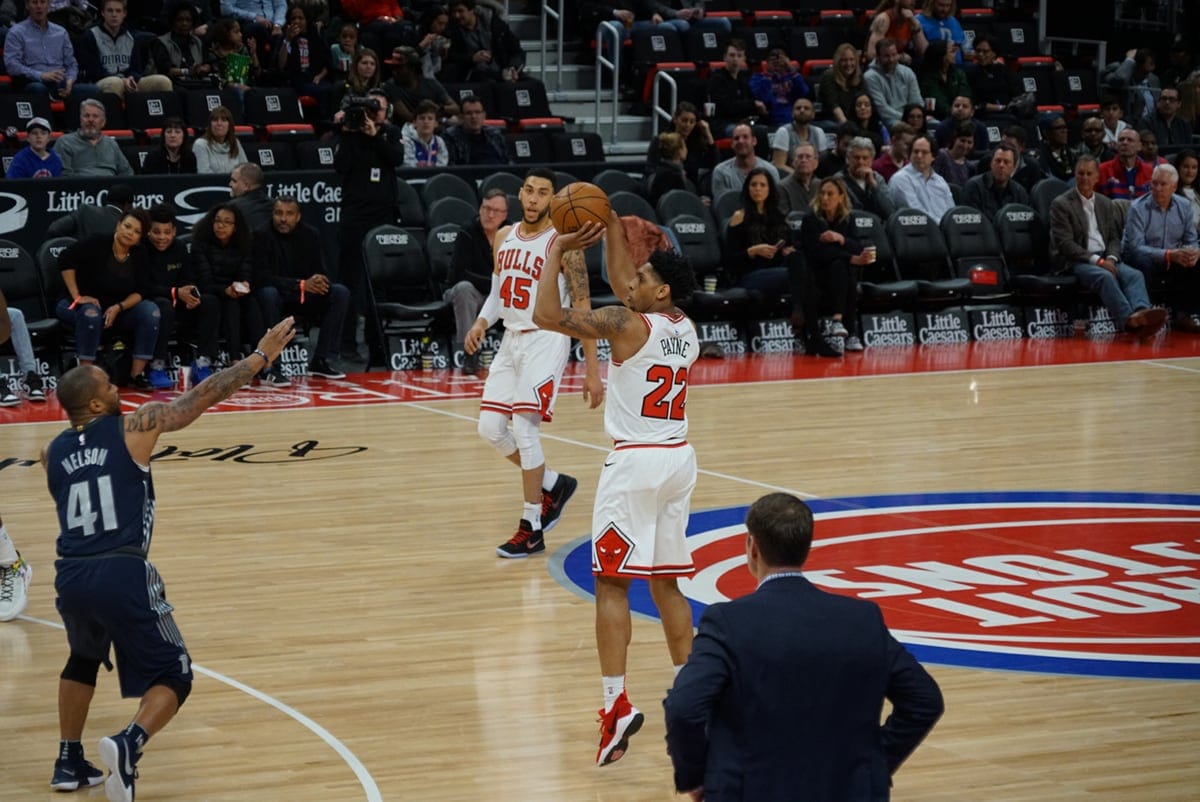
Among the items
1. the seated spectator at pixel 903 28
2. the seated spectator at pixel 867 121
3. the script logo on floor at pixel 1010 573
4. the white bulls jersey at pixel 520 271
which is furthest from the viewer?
the seated spectator at pixel 903 28

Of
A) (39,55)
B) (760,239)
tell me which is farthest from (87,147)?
(760,239)

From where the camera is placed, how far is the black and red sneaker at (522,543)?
9.09m

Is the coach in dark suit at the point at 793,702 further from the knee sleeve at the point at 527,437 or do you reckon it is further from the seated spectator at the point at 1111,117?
the seated spectator at the point at 1111,117

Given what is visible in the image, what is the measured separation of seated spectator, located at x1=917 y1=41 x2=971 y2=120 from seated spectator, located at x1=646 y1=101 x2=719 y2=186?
137 inches

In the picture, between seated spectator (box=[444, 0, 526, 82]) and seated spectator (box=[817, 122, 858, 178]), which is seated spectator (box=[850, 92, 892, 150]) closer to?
seated spectator (box=[817, 122, 858, 178])

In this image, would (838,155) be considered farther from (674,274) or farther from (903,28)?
(674,274)

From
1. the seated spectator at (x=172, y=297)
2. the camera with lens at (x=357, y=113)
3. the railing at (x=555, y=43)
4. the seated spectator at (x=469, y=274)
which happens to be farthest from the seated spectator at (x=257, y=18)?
the seated spectator at (x=469, y=274)

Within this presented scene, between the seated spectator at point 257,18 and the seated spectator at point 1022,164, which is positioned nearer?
the seated spectator at point 257,18

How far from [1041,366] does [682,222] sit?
350 cm

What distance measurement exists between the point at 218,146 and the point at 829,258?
557cm

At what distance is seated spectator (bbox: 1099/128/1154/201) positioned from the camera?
60.9 ft

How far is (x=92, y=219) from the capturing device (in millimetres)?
14445

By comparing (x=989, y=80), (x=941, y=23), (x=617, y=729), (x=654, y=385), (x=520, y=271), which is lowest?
(x=617, y=729)

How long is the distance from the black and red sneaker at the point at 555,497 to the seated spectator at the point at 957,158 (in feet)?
33.1
